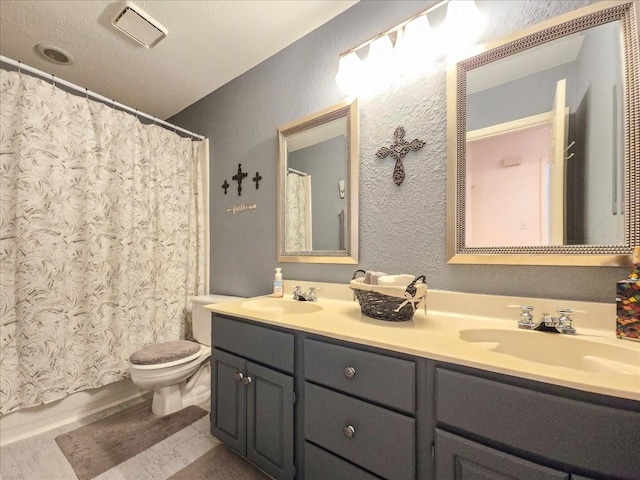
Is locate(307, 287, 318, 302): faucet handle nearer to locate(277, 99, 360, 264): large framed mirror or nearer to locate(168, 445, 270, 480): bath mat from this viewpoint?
locate(277, 99, 360, 264): large framed mirror

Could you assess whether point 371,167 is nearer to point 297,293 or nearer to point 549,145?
point 549,145

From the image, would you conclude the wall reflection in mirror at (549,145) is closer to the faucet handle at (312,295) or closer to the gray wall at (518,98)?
the gray wall at (518,98)

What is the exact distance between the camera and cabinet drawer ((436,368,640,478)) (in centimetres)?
50

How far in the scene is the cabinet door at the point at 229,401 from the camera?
1175 mm

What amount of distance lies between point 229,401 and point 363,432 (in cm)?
73

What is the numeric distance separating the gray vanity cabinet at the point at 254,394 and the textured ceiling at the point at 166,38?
1667mm

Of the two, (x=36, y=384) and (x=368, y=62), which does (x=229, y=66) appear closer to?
(x=368, y=62)

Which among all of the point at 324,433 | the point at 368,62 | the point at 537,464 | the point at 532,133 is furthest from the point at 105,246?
the point at 532,133

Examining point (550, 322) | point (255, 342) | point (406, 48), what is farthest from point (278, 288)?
point (406, 48)

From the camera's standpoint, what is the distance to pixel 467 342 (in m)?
0.77

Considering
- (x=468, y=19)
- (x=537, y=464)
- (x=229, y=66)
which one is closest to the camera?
(x=537, y=464)

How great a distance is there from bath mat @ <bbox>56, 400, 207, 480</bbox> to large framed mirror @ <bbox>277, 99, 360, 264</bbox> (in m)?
1.17

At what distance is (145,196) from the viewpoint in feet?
6.34

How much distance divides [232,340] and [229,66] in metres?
1.86
